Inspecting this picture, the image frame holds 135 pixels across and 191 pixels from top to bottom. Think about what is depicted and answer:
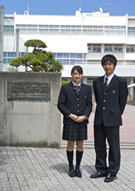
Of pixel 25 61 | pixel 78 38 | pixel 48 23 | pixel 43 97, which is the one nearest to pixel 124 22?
pixel 78 38

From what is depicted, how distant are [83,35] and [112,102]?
5699 cm

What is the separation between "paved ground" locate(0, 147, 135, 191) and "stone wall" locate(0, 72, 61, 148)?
0.34m

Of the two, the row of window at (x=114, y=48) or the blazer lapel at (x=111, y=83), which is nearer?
the blazer lapel at (x=111, y=83)

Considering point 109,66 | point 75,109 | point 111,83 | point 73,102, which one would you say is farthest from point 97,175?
point 109,66

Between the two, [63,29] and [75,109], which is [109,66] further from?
[63,29]

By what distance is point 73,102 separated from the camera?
228 inches

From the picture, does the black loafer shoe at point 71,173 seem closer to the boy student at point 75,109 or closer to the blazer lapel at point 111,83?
the boy student at point 75,109

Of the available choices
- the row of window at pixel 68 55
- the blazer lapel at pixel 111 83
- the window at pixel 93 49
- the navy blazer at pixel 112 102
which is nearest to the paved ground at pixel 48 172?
the navy blazer at pixel 112 102

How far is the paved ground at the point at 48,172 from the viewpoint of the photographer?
5219 millimetres

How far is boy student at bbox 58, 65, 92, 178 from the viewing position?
5.73 meters

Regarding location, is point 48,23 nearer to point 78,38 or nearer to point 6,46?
point 78,38

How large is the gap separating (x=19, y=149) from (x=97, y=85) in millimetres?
3028

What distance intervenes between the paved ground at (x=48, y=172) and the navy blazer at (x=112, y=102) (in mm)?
954

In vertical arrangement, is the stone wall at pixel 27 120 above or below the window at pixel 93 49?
below
